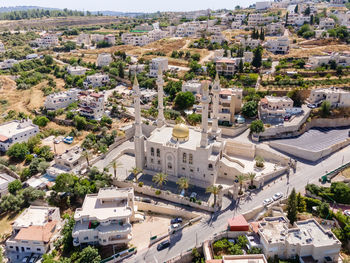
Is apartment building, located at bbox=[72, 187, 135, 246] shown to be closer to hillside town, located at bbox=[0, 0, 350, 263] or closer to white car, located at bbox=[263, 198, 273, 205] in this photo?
hillside town, located at bbox=[0, 0, 350, 263]

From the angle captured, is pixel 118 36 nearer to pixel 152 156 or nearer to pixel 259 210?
pixel 152 156

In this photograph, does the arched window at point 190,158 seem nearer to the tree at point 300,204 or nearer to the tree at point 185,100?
the tree at point 300,204

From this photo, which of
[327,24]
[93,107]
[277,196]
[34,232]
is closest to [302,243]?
[277,196]

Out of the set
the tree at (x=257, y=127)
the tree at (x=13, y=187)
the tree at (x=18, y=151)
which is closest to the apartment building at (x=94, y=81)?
the tree at (x=18, y=151)

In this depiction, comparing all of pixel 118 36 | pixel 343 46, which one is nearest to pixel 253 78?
pixel 343 46

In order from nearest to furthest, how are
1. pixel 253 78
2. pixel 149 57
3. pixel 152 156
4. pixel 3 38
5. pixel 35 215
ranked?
pixel 35 215
pixel 152 156
pixel 253 78
pixel 149 57
pixel 3 38

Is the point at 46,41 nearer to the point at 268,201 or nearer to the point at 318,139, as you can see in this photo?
the point at 318,139
